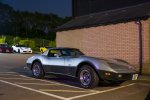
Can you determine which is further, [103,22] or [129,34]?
[103,22]

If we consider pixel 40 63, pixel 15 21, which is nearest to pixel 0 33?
pixel 15 21

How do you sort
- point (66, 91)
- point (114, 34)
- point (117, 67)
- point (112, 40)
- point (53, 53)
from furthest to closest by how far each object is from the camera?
point (112, 40)
point (114, 34)
point (53, 53)
point (117, 67)
point (66, 91)

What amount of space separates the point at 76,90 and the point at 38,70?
3.24 m

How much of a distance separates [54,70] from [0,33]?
4717 centimetres

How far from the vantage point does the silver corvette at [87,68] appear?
10.6 m

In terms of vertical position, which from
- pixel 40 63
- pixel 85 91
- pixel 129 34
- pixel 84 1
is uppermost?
pixel 84 1

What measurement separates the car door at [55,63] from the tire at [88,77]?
98 centimetres

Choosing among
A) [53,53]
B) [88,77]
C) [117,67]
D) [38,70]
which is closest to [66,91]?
[88,77]

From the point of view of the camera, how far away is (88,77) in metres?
10.9

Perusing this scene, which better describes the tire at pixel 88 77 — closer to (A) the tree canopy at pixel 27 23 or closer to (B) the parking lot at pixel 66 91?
(B) the parking lot at pixel 66 91

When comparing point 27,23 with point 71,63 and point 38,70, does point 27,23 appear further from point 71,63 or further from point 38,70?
point 71,63

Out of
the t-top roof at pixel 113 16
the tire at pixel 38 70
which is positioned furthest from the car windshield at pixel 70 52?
the t-top roof at pixel 113 16

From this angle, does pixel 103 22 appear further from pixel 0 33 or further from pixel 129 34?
pixel 0 33

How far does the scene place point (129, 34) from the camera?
16.4 m
